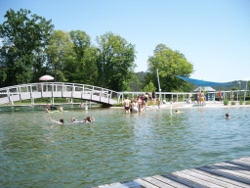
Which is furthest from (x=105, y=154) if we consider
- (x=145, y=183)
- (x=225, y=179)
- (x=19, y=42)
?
(x=19, y=42)

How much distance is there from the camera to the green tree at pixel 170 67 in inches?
2606

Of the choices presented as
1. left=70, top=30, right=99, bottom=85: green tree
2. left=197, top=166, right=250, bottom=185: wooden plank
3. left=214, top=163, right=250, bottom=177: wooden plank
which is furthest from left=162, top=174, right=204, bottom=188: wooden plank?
left=70, top=30, right=99, bottom=85: green tree

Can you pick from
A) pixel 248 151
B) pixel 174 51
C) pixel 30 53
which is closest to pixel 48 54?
pixel 30 53

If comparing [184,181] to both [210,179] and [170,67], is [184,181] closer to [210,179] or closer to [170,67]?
[210,179]

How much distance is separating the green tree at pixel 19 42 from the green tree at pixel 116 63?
12.5 metres

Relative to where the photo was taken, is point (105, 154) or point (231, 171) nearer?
point (231, 171)

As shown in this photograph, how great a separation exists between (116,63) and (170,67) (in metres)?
15.5

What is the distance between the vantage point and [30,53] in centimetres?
5094

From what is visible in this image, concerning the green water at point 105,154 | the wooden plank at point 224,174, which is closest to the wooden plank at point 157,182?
the wooden plank at point 224,174

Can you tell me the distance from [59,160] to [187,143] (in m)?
4.63

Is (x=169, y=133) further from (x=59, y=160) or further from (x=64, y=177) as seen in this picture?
(x=64, y=177)

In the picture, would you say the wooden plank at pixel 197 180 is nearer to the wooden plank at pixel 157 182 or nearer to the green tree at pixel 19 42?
the wooden plank at pixel 157 182

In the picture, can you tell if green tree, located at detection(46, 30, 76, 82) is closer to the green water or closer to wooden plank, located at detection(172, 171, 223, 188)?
the green water

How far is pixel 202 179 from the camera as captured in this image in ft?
17.3
